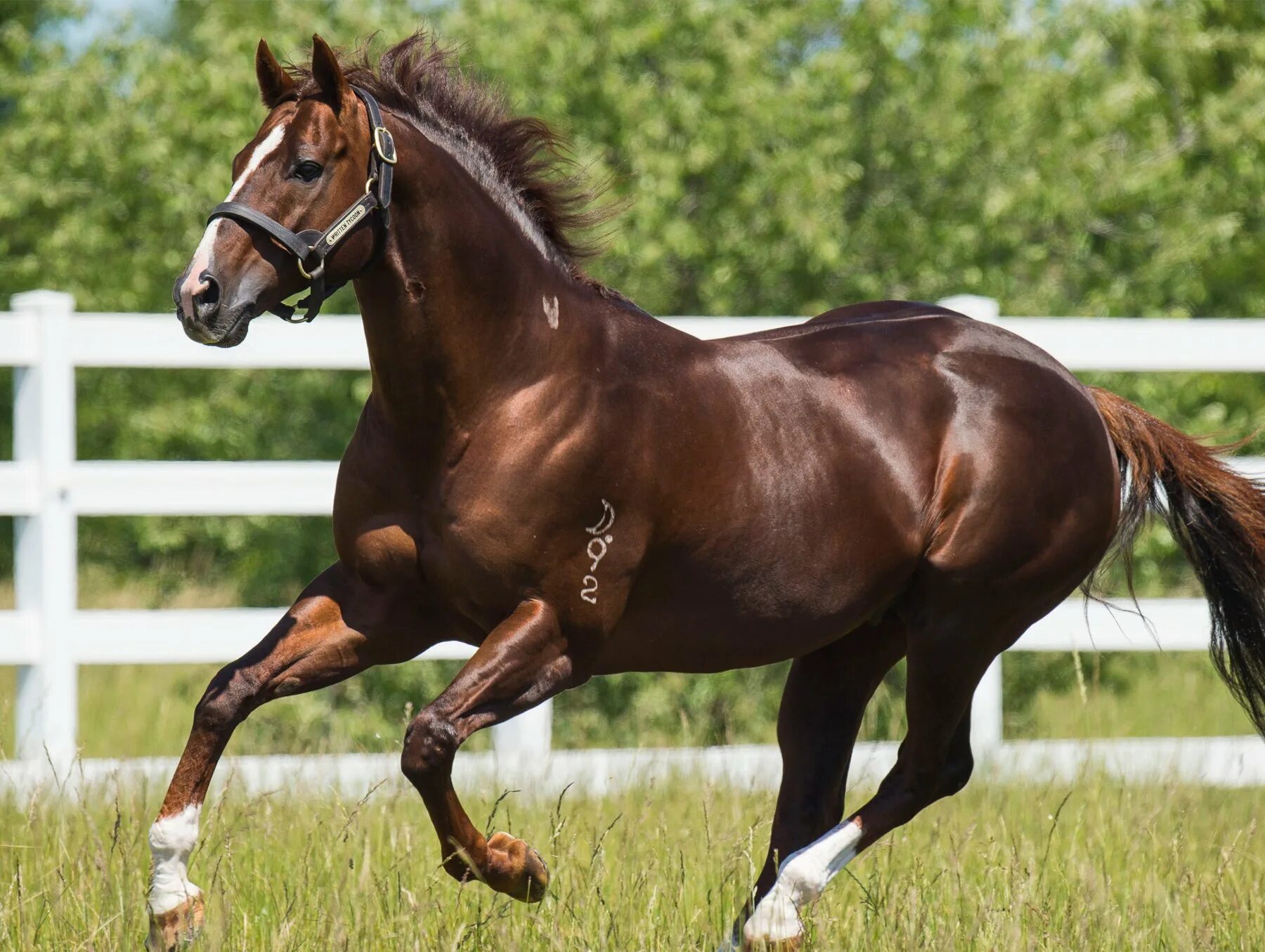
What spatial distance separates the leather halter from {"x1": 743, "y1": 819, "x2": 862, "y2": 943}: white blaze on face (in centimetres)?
163

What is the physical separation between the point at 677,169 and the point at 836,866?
5821 millimetres

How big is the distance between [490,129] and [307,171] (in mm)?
583

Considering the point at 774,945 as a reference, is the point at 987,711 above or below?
below

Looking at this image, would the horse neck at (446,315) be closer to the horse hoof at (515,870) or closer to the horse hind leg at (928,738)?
the horse hoof at (515,870)

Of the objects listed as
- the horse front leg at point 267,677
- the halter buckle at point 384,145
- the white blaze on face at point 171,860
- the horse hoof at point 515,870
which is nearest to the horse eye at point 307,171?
the halter buckle at point 384,145

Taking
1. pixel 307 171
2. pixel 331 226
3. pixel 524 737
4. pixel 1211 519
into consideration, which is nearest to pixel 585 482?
pixel 331 226

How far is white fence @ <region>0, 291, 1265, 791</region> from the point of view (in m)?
5.62

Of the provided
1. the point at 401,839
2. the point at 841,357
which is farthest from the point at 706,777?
the point at 841,357

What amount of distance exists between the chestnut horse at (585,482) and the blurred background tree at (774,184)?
12.8 feet

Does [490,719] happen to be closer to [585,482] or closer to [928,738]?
[585,482]

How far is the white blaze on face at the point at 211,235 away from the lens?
3.00 m

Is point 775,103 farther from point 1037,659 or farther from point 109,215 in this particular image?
point 109,215

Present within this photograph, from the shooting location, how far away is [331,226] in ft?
10.4

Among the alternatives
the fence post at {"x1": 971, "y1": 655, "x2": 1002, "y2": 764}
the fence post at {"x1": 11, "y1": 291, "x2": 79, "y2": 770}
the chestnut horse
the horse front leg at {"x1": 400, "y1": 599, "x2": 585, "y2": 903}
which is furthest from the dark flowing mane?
the fence post at {"x1": 971, "y1": 655, "x2": 1002, "y2": 764}
